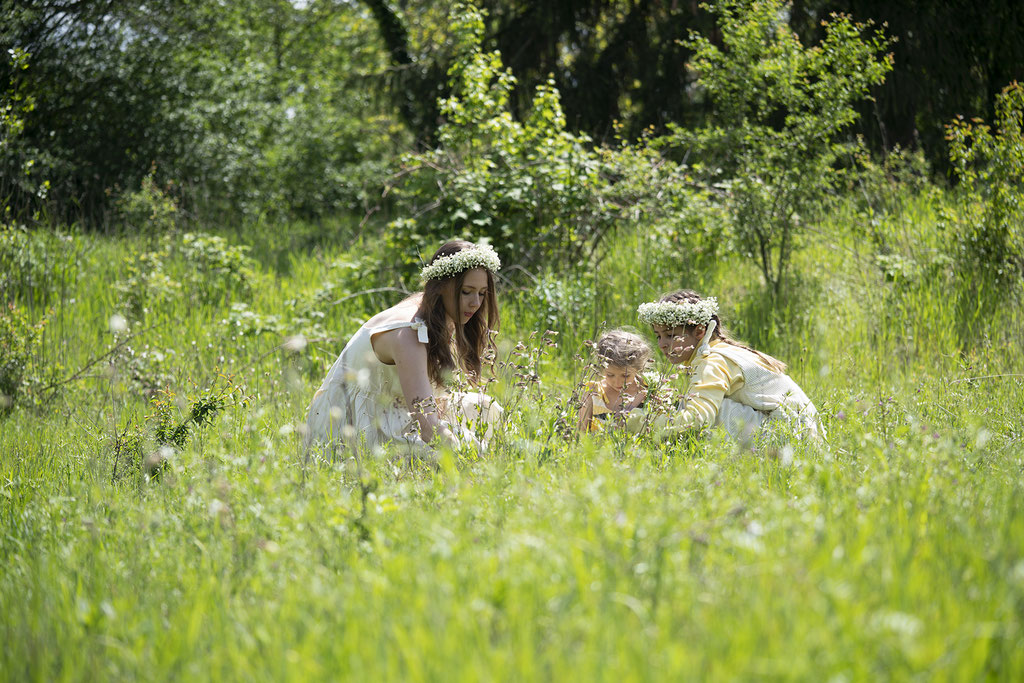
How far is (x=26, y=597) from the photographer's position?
8.32ft

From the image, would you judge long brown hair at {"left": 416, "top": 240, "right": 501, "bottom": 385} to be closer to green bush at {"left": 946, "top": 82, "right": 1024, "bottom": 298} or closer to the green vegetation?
the green vegetation

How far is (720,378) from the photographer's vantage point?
443 centimetres

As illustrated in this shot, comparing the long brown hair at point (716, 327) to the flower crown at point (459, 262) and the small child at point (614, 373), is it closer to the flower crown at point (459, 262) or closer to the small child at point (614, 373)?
the small child at point (614, 373)

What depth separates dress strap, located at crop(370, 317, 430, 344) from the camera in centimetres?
435

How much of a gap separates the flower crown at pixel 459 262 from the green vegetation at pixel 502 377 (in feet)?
2.21

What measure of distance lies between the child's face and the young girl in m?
0.24

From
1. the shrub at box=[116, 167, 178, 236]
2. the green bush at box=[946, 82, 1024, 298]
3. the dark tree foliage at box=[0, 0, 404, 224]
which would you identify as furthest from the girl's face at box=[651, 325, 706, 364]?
the shrub at box=[116, 167, 178, 236]

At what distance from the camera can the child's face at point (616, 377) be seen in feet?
15.1

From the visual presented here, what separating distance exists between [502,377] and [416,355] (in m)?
0.49

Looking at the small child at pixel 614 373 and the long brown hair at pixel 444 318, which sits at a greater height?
the long brown hair at pixel 444 318

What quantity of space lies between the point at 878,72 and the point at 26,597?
7574 mm

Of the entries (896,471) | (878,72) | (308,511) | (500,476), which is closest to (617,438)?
(500,476)

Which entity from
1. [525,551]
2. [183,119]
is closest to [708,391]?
[525,551]

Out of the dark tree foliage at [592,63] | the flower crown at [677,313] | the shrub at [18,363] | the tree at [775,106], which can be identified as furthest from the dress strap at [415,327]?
the dark tree foliage at [592,63]
